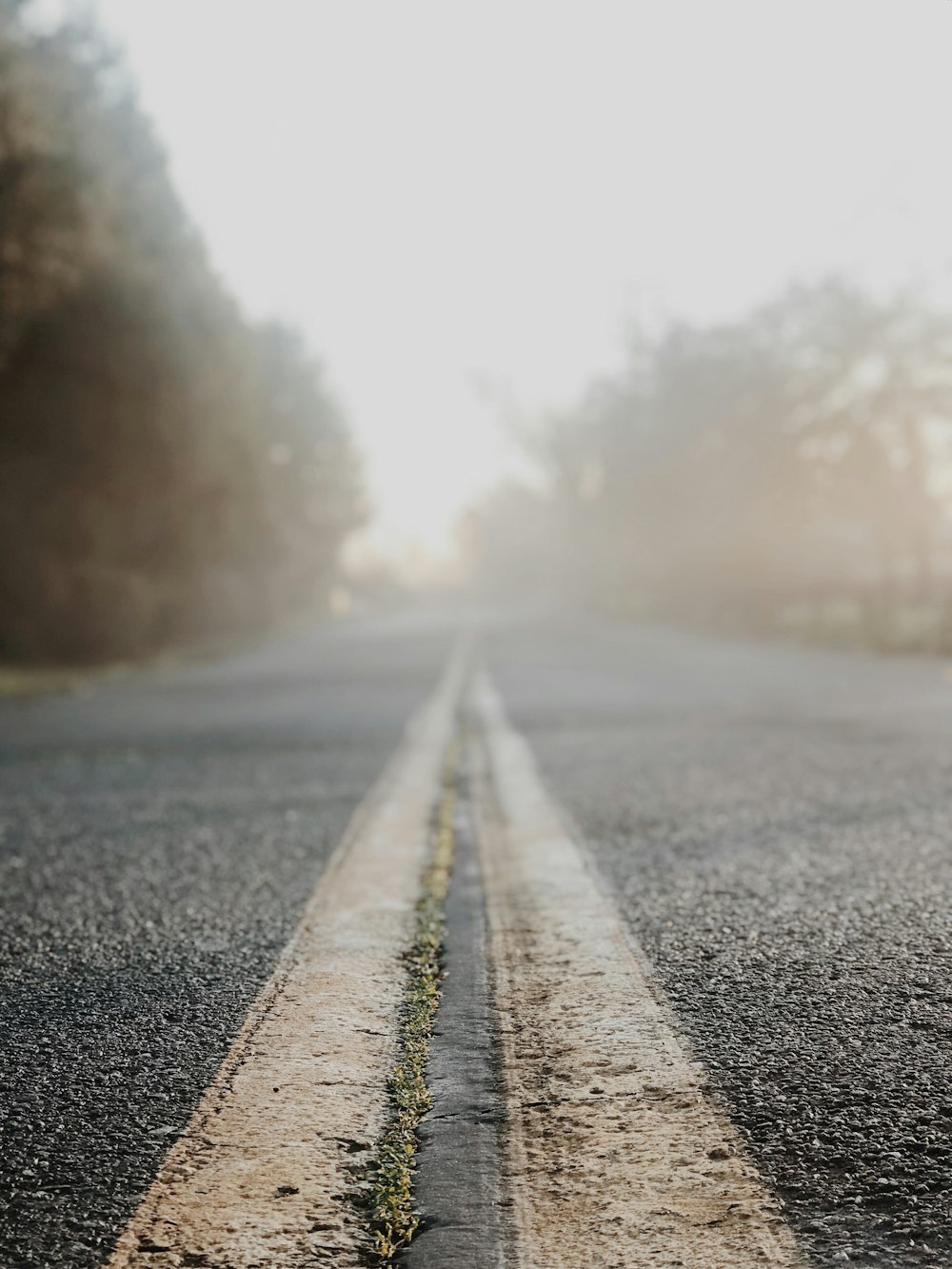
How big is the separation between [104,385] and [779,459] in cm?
2822

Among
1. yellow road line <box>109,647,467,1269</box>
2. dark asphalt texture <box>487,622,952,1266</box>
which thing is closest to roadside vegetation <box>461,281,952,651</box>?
dark asphalt texture <box>487,622,952,1266</box>

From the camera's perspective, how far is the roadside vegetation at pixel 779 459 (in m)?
30.5

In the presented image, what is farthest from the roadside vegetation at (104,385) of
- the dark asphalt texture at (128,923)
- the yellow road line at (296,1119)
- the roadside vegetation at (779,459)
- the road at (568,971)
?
the yellow road line at (296,1119)

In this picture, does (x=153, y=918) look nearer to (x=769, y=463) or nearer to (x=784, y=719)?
(x=784, y=719)

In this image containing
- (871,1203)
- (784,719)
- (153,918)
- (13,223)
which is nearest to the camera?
(871,1203)

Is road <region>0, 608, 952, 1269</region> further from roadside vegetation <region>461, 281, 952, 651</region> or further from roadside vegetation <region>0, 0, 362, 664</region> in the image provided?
roadside vegetation <region>461, 281, 952, 651</region>

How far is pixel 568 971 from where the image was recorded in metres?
2.58

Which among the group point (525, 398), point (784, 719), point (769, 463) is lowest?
point (784, 719)

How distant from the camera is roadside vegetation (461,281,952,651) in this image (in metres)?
30.5

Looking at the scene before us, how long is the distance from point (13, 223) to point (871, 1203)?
50.1 feet

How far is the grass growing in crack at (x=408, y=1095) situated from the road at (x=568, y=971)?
0.03 metres

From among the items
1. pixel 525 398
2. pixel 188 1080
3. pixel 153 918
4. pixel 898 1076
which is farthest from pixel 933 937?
pixel 525 398

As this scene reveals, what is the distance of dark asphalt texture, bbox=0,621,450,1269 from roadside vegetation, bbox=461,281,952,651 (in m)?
17.4

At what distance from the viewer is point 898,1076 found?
1.94 meters
